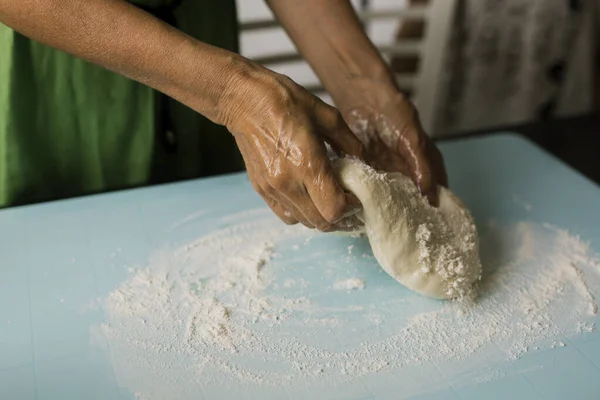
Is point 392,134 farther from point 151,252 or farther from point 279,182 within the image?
point 151,252

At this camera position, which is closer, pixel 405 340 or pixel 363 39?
pixel 405 340

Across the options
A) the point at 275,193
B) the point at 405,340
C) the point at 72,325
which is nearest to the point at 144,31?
the point at 275,193

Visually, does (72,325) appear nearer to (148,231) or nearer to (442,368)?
(148,231)

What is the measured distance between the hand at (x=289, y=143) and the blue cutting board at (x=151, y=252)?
168 millimetres

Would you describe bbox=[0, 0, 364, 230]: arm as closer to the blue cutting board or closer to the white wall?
the blue cutting board

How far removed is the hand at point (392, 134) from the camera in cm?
104

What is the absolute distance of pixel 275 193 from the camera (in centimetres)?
87

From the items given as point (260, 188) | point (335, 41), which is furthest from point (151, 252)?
point (335, 41)

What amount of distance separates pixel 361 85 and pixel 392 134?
106mm

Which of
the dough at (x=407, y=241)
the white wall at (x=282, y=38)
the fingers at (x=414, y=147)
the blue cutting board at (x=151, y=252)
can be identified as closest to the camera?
the blue cutting board at (x=151, y=252)

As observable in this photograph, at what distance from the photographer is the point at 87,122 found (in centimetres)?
111

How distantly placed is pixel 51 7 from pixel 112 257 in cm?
38

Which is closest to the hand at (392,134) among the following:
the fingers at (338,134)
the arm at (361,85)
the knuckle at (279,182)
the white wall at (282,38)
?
the arm at (361,85)

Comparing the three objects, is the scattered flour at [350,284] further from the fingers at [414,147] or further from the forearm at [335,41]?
the forearm at [335,41]
